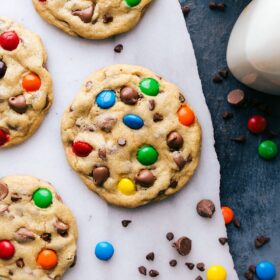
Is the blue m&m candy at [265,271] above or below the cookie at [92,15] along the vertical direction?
below

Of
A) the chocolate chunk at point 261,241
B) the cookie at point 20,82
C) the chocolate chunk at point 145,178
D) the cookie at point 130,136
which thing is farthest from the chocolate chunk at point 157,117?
the chocolate chunk at point 261,241

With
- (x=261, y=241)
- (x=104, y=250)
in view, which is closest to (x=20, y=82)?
(x=104, y=250)

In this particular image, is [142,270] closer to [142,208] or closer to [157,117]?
[142,208]

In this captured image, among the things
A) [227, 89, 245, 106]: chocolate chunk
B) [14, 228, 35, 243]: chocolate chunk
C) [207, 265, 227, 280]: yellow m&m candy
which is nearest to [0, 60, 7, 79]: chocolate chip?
[14, 228, 35, 243]: chocolate chunk

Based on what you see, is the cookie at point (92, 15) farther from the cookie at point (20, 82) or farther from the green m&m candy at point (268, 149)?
the green m&m candy at point (268, 149)

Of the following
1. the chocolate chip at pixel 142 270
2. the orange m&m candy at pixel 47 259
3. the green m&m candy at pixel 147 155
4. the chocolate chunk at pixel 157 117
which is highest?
the chocolate chunk at pixel 157 117
